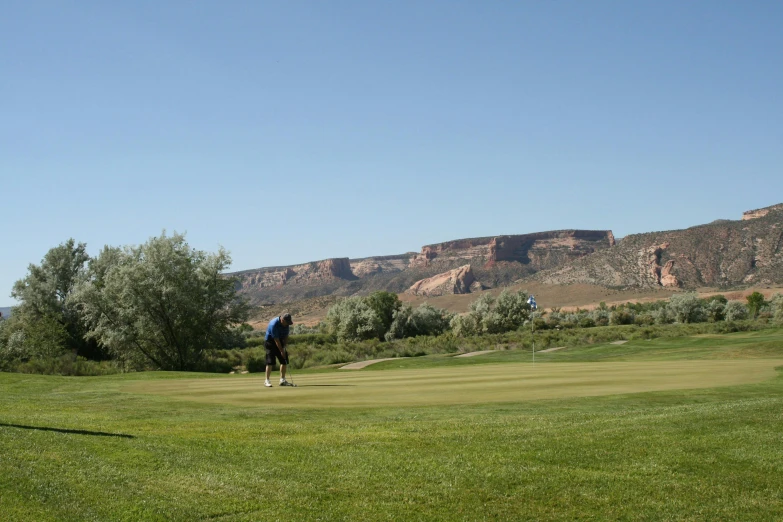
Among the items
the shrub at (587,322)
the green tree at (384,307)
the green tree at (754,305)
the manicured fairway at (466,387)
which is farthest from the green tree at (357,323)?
the manicured fairway at (466,387)

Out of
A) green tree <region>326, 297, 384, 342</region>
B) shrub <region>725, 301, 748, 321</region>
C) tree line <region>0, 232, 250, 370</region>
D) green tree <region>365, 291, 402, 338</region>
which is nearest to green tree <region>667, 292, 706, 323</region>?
shrub <region>725, 301, 748, 321</region>

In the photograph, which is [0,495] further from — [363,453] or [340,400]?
[340,400]

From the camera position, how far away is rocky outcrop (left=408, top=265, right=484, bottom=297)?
17862cm

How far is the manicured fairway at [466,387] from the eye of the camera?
14.6 metres

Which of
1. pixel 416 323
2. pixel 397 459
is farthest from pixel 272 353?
pixel 416 323

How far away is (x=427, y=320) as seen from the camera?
7769 cm

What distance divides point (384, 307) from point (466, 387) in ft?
194

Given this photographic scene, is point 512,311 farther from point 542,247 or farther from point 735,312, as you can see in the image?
point 542,247

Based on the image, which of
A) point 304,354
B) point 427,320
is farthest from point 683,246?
point 304,354

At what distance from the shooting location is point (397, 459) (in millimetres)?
7914

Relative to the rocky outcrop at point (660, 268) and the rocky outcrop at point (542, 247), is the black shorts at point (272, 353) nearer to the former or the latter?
the rocky outcrop at point (660, 268)

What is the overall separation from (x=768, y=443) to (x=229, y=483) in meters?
6.07

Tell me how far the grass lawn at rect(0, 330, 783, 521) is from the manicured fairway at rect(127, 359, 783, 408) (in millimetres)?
330

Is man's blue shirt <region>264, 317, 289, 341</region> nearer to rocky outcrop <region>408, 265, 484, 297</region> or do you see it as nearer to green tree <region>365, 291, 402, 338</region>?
green tree <region>365, 291, 402, 338</region>
